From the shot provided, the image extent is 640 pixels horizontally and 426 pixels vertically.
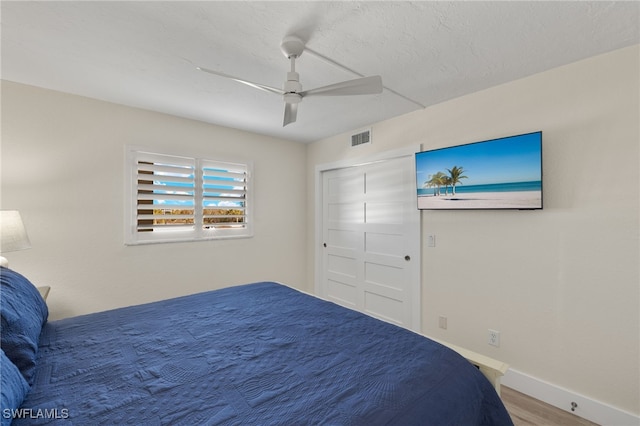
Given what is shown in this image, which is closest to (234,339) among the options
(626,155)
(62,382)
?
(62,382)

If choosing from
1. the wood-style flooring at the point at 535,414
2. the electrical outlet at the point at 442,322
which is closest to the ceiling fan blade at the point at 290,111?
the electrical outlet at the point at 442,322

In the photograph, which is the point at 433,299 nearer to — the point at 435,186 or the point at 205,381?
the point at 435,186

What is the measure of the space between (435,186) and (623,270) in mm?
1355

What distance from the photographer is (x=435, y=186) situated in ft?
8.70

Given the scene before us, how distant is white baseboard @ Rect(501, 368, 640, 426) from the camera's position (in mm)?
1777

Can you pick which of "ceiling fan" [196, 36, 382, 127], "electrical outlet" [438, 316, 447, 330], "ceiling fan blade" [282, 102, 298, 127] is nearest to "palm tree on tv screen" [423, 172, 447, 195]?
"electrical outlet" [438, 316, 447, 330]

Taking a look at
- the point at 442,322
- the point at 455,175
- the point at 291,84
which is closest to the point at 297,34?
the point at 291,84

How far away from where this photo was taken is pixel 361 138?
11.3 feet

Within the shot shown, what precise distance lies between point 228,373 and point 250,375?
0.31 feet

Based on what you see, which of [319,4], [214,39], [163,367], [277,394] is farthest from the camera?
[214,39]

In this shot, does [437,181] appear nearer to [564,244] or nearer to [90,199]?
[564,244]

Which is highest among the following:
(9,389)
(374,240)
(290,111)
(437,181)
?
(290,111)

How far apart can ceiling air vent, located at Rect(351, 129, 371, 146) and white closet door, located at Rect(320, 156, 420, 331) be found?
30 centimetres

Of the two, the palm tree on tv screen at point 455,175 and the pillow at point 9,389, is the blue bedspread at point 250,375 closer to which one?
the pillow at point 9,389
